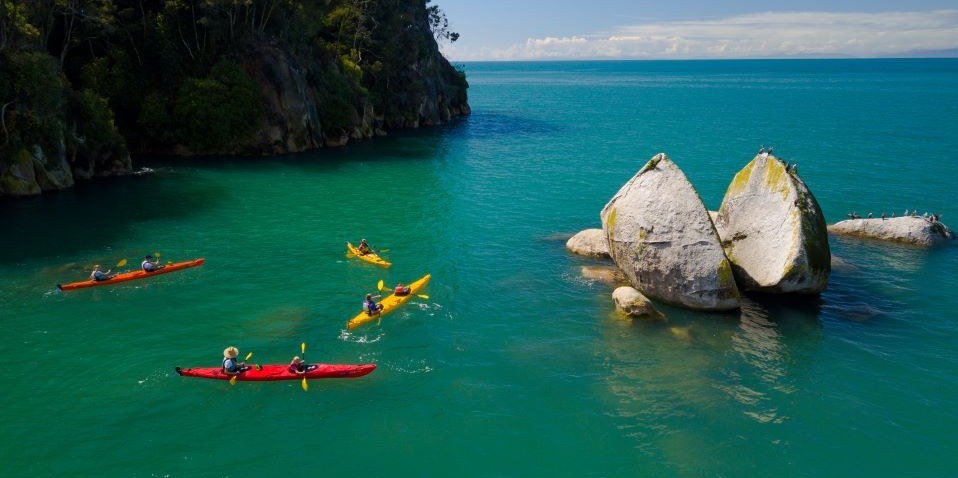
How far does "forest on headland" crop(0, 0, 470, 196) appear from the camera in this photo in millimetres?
46938

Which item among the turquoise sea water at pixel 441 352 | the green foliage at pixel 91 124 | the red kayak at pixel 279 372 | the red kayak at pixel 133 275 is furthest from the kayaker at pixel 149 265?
the green foliage at pixel 91 124

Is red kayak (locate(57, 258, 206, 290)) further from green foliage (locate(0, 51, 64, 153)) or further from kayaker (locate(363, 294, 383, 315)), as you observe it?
green foliage (locate(0, 51, 64, 153))

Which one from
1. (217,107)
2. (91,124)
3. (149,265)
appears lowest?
(149,265)

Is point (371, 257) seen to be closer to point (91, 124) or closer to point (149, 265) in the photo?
point (149, 265)

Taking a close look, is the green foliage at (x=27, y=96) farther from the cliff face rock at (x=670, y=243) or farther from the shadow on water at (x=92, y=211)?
the cliff face rock at (x=670, y=243)

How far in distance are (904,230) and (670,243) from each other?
66.4ft

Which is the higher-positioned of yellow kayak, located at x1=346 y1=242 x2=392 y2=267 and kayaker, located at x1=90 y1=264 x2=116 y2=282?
kayaker, located at x1=90 y1=264 x2=116 y2=282

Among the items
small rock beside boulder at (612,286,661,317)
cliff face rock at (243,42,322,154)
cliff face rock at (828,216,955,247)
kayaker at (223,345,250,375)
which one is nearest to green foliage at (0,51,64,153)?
cliff face rock at (243,42,322,154)

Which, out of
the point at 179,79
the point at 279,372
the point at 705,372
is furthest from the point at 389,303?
the point at 179,79

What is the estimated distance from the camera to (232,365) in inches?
930

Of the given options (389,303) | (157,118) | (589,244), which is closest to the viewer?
(389,303)

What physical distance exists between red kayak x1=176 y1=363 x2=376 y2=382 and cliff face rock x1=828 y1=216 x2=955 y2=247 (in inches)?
1327

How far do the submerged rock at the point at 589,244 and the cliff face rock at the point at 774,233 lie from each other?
739cm

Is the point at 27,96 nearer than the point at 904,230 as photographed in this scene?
No
